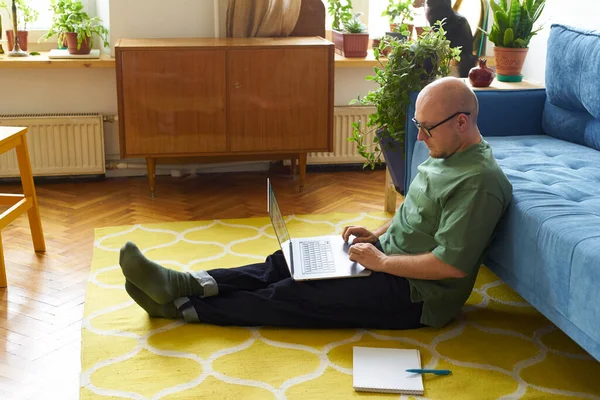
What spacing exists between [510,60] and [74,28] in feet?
7.63

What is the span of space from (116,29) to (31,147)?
0.81 m

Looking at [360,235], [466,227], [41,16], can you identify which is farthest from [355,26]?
[466,227]

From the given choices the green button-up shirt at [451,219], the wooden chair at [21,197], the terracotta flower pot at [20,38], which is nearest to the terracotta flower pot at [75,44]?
the terracotta flower pot at [20,38]

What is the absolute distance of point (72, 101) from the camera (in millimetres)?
4418

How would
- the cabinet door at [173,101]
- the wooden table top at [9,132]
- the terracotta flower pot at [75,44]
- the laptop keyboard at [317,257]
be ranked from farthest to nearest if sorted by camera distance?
the terracotta flower pot at [75,44]
the cabinet door at [173,101]
the wooden table top at [9,132]
the laptop keyboard at [317,257]

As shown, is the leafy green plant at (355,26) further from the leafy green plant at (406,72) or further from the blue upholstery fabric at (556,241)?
the blue upholstery fabric at (556,241)

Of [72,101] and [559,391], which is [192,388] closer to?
[559,391]

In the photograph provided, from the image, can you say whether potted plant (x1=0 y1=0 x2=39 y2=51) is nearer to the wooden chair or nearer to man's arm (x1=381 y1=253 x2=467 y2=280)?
the wooden chair

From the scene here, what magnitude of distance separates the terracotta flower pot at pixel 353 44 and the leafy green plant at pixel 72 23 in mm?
1346

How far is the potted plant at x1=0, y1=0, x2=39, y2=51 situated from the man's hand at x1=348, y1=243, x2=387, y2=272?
8.83ft

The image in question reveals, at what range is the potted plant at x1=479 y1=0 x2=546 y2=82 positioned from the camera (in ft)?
12.0

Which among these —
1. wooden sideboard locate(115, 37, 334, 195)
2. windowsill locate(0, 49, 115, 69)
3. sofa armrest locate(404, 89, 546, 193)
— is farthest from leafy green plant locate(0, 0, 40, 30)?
sofa armrest locate(404, 89, 546, 193)

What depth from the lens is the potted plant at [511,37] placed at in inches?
143

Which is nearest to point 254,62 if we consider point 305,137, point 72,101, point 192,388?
point 305,137
